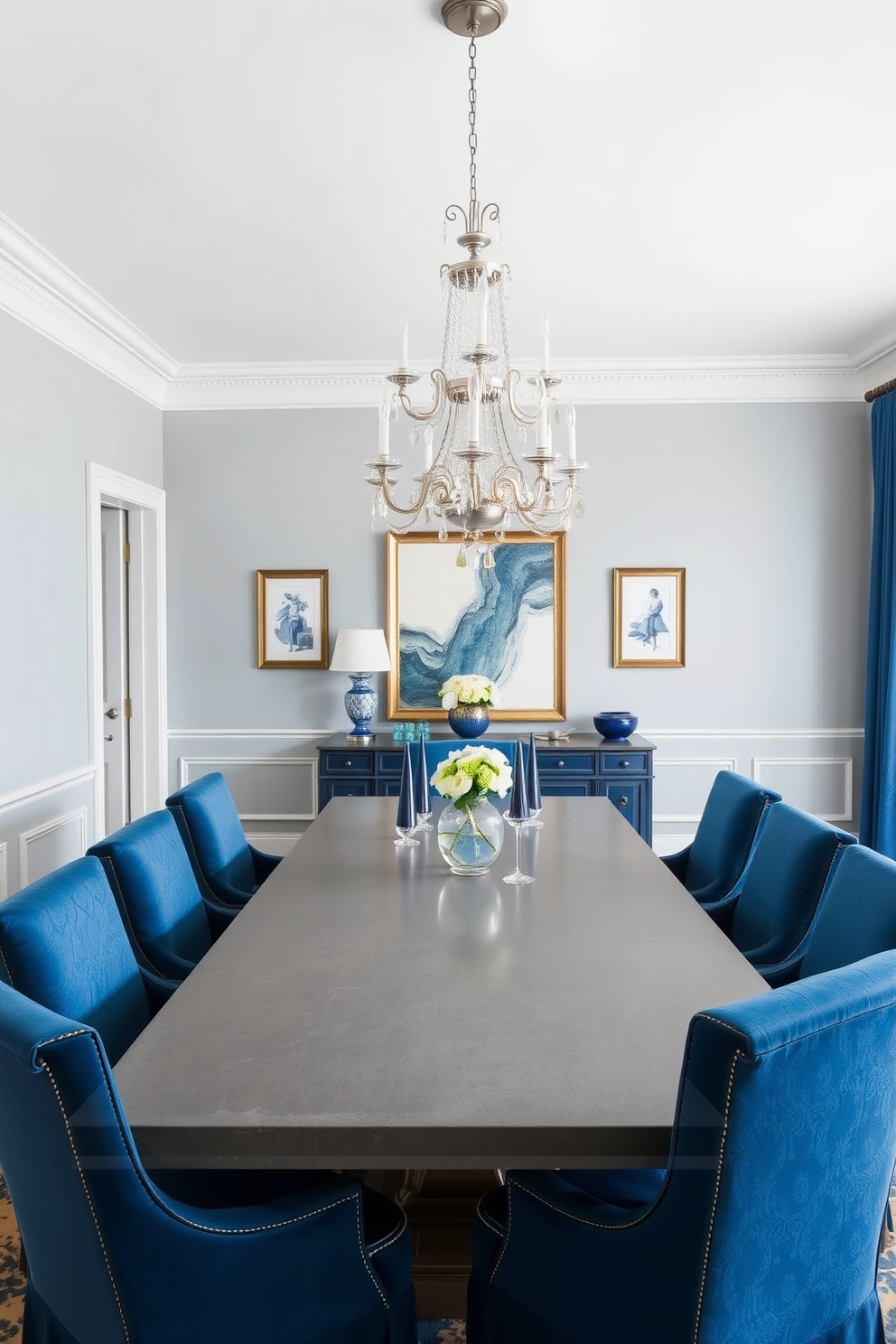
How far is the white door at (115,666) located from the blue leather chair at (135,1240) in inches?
154

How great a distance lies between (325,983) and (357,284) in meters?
3.07

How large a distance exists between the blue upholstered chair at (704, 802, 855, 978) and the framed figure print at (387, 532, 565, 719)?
2565 millimetres

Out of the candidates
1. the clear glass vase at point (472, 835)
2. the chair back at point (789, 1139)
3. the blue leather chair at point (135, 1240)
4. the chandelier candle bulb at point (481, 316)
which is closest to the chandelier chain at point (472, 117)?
the chandelier candle bulb at point (481, 316)

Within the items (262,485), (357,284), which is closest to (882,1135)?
(357,284)

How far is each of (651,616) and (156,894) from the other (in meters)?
3.48

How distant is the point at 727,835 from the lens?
2.81 metres

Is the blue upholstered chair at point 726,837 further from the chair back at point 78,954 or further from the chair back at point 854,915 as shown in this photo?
the chair back at point 78,954

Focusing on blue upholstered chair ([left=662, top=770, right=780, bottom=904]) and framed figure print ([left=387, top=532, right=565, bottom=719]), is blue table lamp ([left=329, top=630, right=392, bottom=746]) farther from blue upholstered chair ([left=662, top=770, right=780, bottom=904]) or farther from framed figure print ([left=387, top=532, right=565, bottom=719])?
blue upholstered chair ([left=662, top=770, right=780, bottom=904])

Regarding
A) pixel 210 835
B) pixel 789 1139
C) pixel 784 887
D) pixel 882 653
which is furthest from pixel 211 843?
pixel 882 653

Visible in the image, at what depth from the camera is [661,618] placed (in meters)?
5.04

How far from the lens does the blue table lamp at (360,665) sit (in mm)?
4715

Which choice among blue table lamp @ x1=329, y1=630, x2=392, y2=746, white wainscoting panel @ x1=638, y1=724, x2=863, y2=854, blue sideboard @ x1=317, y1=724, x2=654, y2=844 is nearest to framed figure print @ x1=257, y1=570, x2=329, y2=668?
blue table lamp @ x1=329, y1=630, x2=392, y2=746

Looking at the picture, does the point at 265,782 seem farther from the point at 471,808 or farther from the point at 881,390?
the point at 881,390

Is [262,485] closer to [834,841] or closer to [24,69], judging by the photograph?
[24,69]
